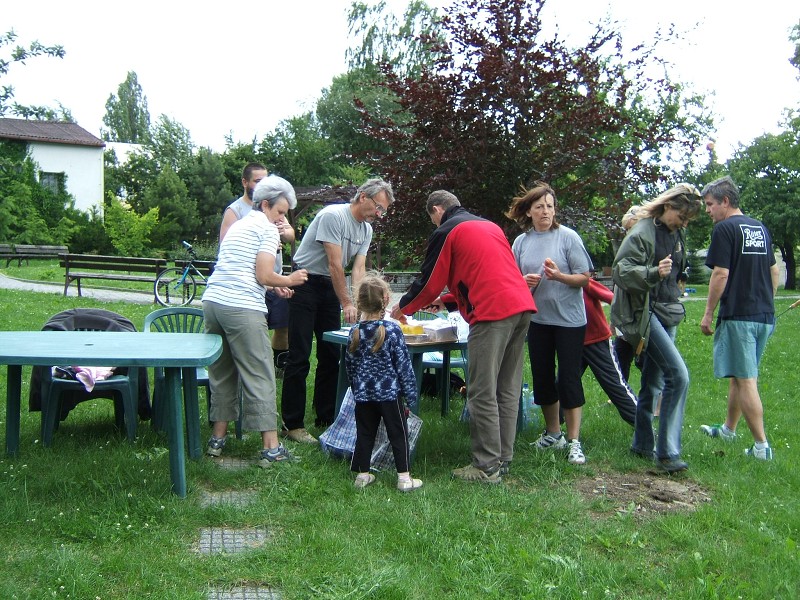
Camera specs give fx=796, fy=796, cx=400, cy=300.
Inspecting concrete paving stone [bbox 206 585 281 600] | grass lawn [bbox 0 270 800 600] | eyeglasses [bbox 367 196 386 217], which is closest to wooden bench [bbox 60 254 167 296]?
grass lawn [bbox 0 270 800 600]

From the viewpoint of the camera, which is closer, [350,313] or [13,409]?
[13,409]

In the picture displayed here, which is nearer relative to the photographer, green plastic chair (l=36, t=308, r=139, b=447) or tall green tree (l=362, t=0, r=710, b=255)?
green plastic chair (l=36, t=308, r=139, b=447)

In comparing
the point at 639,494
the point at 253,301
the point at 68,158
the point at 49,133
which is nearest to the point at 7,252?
the point at 68,158

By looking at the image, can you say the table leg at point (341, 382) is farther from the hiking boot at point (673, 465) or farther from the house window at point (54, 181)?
the house window at point (54, 181)

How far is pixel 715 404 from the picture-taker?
24.3 ft

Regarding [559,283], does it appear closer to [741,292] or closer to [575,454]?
[575,454]

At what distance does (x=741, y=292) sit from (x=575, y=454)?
1.58 metres

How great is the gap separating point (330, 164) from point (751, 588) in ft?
138

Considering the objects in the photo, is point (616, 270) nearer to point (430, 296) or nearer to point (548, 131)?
point (430, 296)

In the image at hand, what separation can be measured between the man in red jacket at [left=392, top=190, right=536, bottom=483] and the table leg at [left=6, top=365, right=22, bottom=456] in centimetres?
236

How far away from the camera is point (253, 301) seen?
480 cm

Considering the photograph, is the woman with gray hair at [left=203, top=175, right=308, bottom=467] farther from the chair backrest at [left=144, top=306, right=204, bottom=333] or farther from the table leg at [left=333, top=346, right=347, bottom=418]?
the chair backrest at [left=144, top=306, right=204, bottom=333]

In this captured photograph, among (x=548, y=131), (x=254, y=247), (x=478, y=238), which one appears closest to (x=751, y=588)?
(x=478, y=238)

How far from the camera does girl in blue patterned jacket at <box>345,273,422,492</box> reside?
15.0ft
